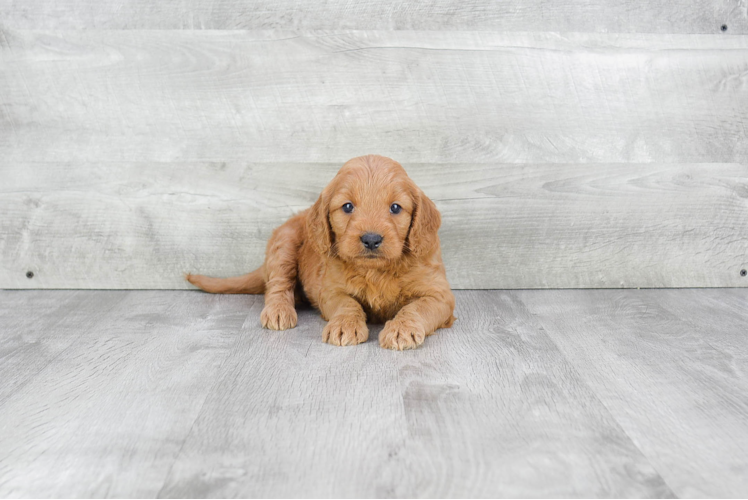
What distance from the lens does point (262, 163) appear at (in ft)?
10.2

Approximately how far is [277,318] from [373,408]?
0.87 metres

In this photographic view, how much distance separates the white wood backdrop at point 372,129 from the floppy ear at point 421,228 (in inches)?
25.0

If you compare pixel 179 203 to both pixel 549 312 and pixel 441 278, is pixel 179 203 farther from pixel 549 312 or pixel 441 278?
pixel 549 312

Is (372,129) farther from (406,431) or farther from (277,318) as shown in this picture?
(406,431)

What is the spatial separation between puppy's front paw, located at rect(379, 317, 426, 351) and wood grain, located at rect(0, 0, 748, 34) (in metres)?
1.47

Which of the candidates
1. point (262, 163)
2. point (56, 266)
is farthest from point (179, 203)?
point (56, 266)

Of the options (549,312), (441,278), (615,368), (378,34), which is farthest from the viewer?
(378,34)

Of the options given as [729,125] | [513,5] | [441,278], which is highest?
[513,5]

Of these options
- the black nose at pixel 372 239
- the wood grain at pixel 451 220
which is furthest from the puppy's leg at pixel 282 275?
the black nose at pixel 372 239

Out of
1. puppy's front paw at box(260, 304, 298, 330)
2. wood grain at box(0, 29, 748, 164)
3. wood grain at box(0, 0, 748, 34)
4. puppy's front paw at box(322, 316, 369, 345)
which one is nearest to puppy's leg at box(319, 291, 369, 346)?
puppy's front paw at box(322, 316, 369, 345)

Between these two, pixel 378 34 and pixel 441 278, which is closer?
pixel 441 278

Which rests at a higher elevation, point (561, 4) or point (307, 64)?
point (561, 4)

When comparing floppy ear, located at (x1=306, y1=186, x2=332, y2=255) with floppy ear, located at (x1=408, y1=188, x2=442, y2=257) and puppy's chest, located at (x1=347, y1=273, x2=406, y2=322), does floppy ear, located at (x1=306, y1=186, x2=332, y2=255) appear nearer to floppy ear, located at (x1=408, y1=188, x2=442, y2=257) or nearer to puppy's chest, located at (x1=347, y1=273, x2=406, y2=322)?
puppy's chest, located at (x1=347, y1=273, x2=406, y2=322)

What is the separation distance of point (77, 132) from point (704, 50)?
2.92 m
